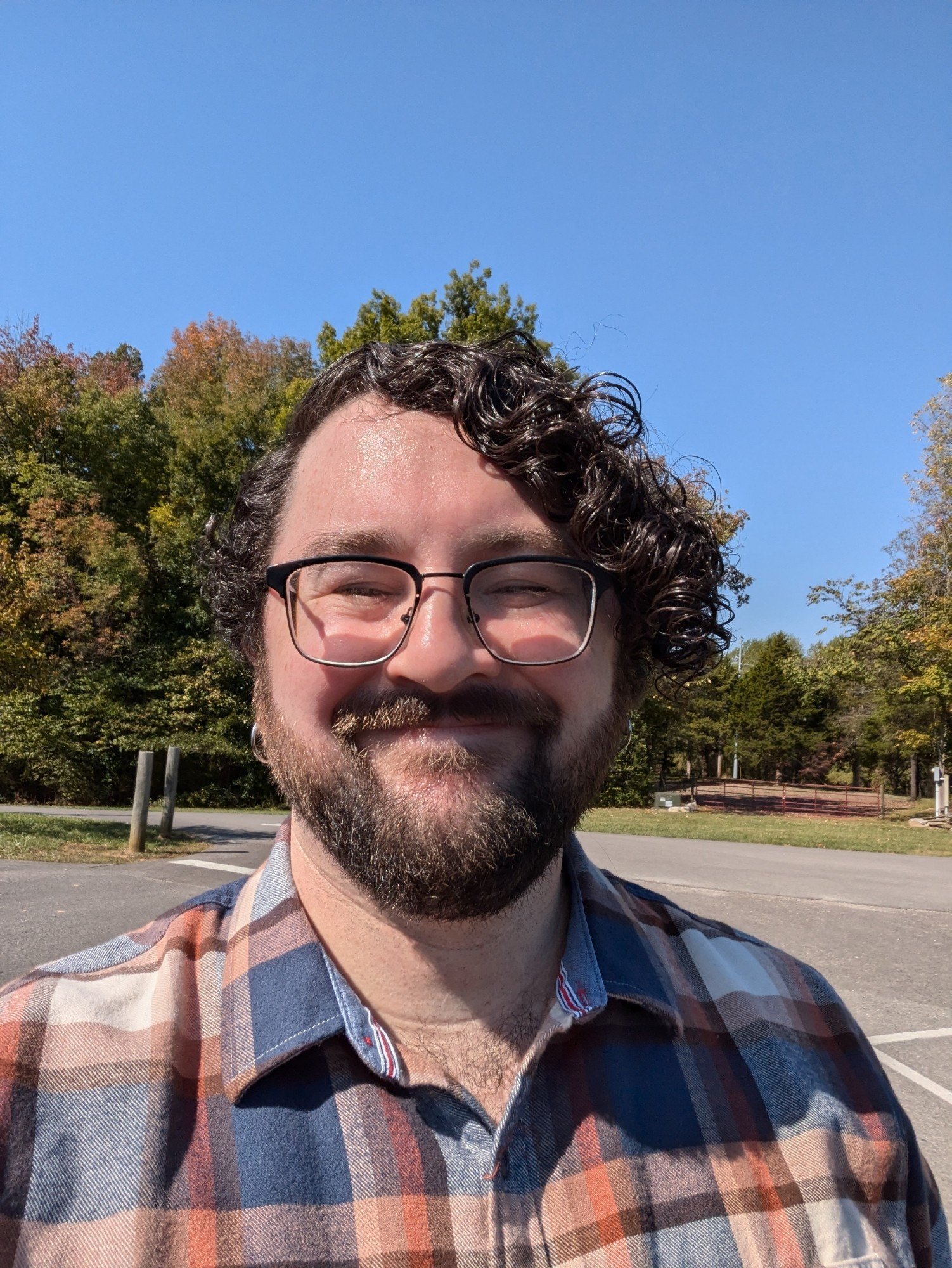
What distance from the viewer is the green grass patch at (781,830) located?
598 inches

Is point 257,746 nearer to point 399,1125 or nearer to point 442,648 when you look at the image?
point 442,648

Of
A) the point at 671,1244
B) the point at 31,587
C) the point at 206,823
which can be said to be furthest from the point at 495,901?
the point at 206,823

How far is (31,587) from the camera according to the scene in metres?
11.9

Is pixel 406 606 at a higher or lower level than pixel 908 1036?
higher

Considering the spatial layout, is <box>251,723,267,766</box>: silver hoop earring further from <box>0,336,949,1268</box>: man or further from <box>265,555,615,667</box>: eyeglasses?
<box>265,555,615,667</box>: eyeglasses

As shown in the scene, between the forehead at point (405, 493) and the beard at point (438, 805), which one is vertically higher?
the forehead at point (405, 493)

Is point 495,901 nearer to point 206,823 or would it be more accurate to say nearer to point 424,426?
point 424,426

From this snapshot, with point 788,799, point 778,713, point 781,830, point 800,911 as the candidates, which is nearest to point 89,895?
point 800,911

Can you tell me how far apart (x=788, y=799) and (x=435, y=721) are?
31839 millimetres

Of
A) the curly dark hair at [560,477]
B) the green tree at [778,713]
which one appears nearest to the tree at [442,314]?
the curly dark hair at [560,477]

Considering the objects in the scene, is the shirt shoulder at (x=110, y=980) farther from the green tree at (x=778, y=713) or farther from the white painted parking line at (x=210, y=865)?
the green tree at (x=778, y=713)

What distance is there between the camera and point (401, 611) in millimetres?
1334

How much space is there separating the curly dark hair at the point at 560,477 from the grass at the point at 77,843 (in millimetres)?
8228

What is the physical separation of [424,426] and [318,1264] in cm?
126
